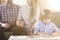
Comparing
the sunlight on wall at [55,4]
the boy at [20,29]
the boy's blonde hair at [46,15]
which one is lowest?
the boy at [20,29]

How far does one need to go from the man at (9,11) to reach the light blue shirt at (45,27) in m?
0.25

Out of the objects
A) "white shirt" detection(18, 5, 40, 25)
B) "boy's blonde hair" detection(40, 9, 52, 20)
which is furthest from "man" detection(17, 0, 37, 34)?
"boy's blonde hair" detection(40, 9, 52, 20)

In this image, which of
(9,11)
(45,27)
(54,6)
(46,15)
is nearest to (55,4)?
(54,6)

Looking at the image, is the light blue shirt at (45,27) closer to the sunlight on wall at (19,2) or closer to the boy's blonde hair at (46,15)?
the boy's blonde hair at (46,15)

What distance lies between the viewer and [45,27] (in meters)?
1.30

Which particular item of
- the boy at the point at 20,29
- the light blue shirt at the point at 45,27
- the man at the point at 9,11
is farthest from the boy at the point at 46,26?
the man at the point at 9,11

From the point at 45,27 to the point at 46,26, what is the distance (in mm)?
14

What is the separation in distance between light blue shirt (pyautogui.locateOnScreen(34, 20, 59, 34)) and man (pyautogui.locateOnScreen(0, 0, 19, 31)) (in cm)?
25

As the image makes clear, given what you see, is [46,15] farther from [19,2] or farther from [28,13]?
[19,2]

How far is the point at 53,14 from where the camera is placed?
4.13ft

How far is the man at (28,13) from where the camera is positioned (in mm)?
1308

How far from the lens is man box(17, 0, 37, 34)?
1.31m

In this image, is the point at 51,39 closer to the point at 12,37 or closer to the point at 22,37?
the point at 22,37

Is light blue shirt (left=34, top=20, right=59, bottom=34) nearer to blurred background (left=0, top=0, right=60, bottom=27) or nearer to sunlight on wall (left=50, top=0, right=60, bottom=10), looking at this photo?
blurred background (left=0, top=0, right=60, bottom=27)
